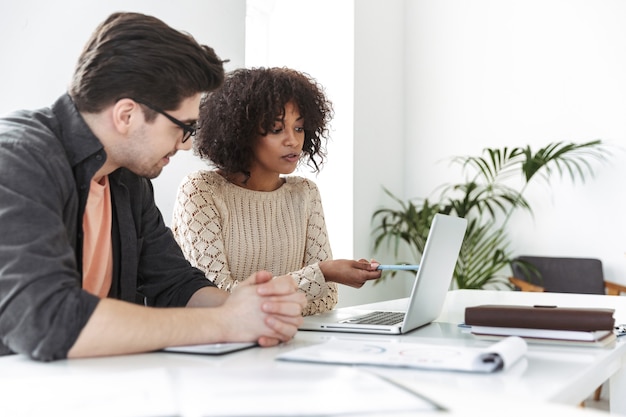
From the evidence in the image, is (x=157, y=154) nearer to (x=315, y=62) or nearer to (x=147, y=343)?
(x=147, y=343)

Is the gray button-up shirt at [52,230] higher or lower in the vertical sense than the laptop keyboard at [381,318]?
higher

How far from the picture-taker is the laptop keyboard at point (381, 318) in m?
1.65

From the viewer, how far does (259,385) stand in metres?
0.93

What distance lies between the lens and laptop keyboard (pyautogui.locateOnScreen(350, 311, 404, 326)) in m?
1.65

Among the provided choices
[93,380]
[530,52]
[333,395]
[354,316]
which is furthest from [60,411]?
[530,52]

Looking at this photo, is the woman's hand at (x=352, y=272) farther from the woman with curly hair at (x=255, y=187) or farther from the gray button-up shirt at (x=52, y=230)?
the gray button-up shirt at (x=52, y=230)

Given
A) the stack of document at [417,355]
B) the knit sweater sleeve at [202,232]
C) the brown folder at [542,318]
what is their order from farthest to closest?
the knit sweater sleeve at [202,232] < the brown folder at [542,318] < the stack of document at [417,355]

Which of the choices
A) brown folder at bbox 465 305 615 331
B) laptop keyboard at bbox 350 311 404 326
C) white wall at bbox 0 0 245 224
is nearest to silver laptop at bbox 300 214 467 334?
laptop keyboard at bbox 350 311 404 326

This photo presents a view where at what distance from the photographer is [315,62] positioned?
15.3 feet

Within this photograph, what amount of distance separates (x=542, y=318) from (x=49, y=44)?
6.08ft

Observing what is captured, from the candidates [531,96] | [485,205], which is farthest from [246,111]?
[531,96]

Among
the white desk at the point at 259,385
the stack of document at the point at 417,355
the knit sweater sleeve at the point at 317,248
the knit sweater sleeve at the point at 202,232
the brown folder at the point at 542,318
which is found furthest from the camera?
the knit sweater sleeve at the point at 317,248

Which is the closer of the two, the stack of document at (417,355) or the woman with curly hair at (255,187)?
the stack of document at (417,355)

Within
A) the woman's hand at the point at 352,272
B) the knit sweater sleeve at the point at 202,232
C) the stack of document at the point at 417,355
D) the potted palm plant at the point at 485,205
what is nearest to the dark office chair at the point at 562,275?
the potted palm plant at the point at 485,205
